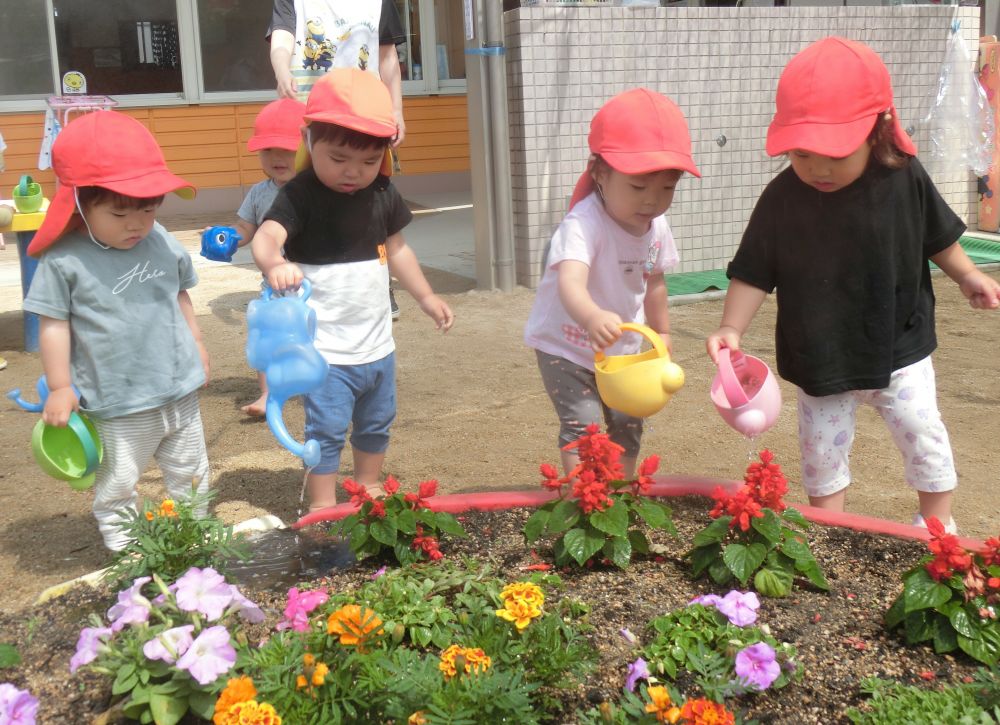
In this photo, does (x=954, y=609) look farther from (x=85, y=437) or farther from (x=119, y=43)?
(x=119, y=43)

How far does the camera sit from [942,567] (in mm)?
2109

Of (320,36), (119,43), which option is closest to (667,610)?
(320,36)

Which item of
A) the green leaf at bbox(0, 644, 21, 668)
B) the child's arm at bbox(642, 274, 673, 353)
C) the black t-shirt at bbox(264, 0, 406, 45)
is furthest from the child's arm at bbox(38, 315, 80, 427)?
the black t-shirt at bbox(264, 0, 406, 45)

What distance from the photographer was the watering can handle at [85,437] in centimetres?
290

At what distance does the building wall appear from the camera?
1128 cm

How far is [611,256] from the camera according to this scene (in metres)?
3.07

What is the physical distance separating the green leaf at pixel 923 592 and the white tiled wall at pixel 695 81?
4.96 m

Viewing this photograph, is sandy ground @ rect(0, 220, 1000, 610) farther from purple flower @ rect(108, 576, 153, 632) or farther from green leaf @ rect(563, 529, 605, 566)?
green leaf @ rect(563, 529, 605, 566)

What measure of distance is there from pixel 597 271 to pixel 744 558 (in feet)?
3.34

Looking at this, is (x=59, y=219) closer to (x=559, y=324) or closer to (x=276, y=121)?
(x=559, y=324)

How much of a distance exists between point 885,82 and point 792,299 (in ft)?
1.98

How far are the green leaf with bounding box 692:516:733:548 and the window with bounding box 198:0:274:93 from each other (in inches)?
424

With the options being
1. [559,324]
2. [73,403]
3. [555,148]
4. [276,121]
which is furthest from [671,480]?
[555,148]

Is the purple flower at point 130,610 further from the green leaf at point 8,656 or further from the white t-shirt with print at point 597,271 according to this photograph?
the white t-shirt with print at point 597,271
